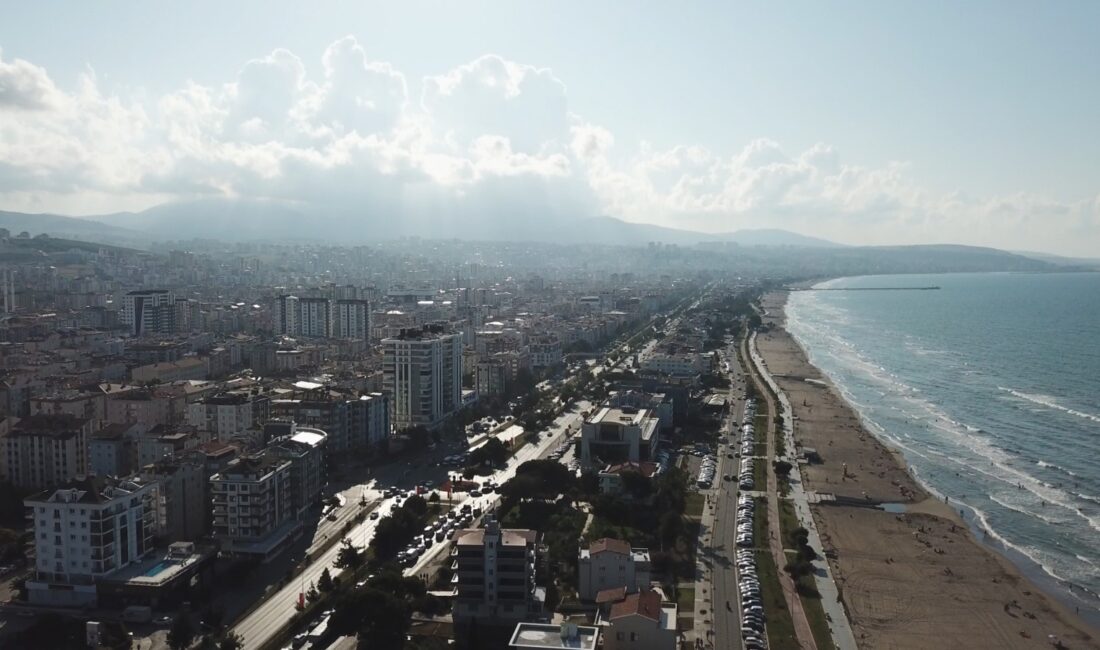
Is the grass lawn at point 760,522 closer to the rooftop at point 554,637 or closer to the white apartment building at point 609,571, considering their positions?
the white apartment building at point 609,571

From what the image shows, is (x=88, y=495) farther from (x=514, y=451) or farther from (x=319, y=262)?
(x=319, y=262)

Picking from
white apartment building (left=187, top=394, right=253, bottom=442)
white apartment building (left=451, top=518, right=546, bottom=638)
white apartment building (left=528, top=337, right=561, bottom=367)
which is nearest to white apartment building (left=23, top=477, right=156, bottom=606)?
white apartment building (left=451, top=518, right=546, bottom=638)

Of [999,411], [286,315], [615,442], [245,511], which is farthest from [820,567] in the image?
[286,315]

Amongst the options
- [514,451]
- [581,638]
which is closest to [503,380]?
[514,451]

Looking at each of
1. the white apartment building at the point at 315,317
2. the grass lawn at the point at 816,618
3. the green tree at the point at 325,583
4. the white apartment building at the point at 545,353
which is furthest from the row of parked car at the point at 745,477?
the white apartment building at the point at 315,317

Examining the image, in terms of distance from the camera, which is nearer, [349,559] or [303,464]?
[349,559]

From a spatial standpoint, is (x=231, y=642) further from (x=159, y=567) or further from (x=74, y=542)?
(x=74, y=542)
